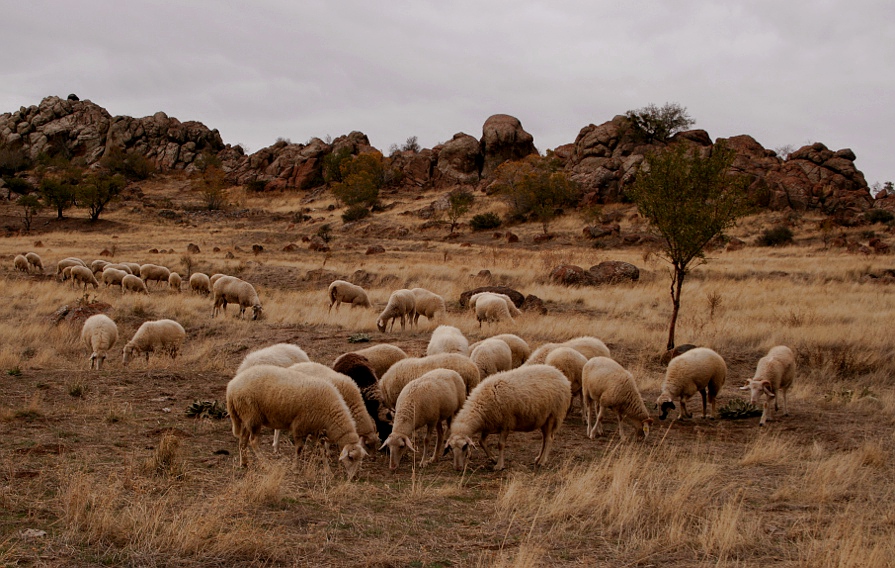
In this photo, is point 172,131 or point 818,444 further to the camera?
point 172,131

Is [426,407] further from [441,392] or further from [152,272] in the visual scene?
[152,272]

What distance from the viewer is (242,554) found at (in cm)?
489

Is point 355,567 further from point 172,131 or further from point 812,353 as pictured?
point 172,131

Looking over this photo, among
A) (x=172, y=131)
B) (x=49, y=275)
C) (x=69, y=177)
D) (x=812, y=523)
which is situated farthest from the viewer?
(x=172, y=131)

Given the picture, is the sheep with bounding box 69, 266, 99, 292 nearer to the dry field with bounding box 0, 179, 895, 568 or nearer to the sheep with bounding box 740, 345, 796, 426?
the dry field with bounding box 0, 179, 895, 568

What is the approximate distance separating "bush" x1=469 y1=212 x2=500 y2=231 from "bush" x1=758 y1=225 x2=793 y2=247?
22.0 m

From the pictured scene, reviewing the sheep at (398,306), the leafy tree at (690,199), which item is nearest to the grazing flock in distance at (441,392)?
the leafy tree at (690,199)

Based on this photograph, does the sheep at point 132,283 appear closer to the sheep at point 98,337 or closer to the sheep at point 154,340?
the sheep at point 98,337

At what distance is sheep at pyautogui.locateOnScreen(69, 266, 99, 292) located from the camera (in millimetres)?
25734

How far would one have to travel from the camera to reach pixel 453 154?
8206cm

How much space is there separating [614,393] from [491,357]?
2477 mm

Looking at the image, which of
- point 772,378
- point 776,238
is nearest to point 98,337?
point 772,378

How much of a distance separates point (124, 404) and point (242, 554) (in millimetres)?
6197

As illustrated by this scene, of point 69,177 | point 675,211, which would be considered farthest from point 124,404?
point 69,177
